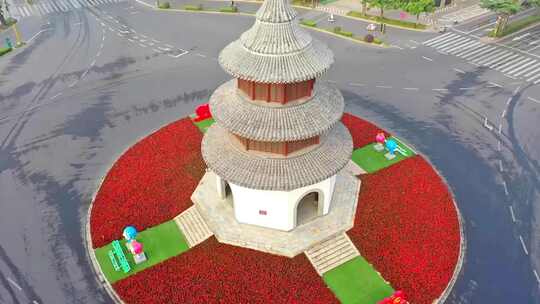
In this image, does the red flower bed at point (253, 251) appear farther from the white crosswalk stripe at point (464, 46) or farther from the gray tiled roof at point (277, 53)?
the white crosswalk stripe at point (464, 46)

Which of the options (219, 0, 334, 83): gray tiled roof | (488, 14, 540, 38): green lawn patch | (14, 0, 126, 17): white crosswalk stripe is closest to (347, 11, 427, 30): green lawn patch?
(488, 14, 540, 38): green lawn patch

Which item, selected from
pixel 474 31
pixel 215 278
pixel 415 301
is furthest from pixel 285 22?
pixel 474 31

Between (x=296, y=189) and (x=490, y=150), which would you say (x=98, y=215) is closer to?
(x=296, y=189)


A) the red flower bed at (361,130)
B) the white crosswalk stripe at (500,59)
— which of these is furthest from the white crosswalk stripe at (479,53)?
the red flower bed at (361,130)

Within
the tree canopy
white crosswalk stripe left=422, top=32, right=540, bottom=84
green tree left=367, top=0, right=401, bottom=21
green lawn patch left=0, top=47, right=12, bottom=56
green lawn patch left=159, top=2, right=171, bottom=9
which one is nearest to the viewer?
white crosswalk stripe left=422, top=32, right=540, bottom=84

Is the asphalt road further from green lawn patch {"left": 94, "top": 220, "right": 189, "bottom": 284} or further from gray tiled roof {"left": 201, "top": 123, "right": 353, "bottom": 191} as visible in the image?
gray tiled roof {"left": 201, "top": 123, "right": 353, "bottom": 191}

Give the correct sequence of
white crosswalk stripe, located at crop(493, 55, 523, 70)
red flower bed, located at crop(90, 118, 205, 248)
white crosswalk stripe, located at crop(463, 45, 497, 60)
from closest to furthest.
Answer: red flower bed, located at crop(90, 118, 205, 248)
white crosswalk stripe, located at crop(493, 55, 523, 70)
white crosswalk stripe, located at crop(463, 45, 497, 60)
